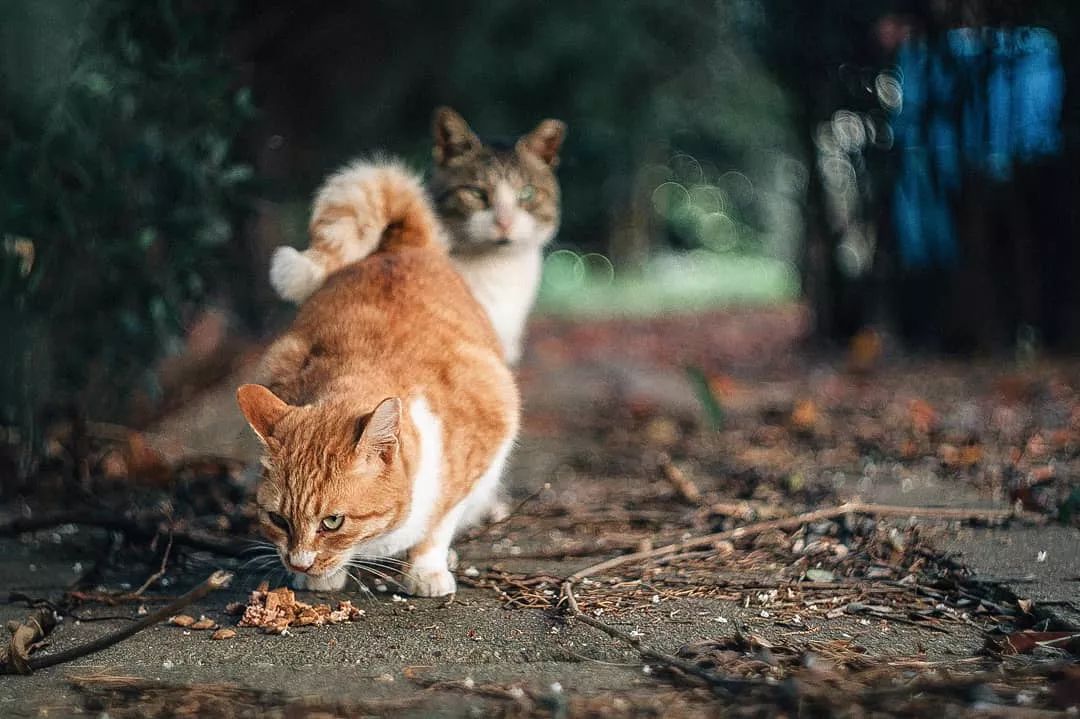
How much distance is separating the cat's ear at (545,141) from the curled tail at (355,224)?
132 cm

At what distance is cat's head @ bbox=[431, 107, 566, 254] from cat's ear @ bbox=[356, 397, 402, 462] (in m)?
2.14

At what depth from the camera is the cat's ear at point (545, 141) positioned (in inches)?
199

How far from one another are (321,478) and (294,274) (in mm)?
1043

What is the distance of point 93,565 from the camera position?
3242 millimetres

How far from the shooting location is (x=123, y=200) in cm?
403

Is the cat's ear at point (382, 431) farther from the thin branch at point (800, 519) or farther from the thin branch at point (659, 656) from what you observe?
the thin branch at point (800, 519)

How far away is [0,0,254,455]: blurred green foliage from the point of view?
12.9ft

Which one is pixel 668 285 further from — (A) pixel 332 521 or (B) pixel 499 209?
(A) pixel 332 521

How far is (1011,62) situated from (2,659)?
5591 mm

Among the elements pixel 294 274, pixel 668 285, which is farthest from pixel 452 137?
pixel 668 285

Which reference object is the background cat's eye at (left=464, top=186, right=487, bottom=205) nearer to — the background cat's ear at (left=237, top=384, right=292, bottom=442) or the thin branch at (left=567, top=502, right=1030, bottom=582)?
the thin branch at (left=567, top=502, right=1030, bottom=582)

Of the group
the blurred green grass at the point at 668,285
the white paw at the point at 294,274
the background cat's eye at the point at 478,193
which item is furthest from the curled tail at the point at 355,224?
the blurred green grass at the point at 668,285

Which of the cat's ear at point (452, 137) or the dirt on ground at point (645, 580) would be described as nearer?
the dirt on ground at point (645, 580)

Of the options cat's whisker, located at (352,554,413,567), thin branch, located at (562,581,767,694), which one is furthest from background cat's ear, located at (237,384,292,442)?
thin branch, located at (562,581,767,694)
